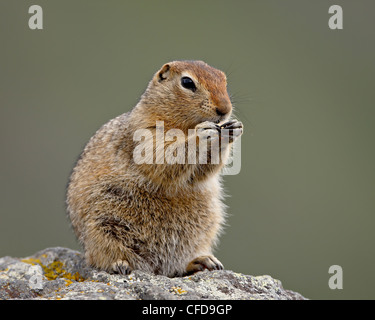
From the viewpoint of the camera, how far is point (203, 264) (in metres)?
5.95

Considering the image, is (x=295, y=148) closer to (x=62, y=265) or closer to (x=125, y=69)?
(x=125, y=69)

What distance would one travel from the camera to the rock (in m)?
4.79

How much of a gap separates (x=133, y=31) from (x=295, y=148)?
774 centimetres

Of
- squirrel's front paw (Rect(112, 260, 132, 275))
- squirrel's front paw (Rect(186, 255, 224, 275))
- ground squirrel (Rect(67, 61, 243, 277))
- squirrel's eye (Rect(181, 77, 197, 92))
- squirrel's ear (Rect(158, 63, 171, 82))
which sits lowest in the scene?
squirrel's front paw (Rect(186, 255, 224, 275))

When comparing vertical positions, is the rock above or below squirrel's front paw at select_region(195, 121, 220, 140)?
below

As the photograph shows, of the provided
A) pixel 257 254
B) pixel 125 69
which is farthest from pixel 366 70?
pixel 257 254

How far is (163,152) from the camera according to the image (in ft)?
20.1

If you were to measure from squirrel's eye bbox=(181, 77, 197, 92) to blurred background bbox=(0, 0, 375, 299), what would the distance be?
174 inches

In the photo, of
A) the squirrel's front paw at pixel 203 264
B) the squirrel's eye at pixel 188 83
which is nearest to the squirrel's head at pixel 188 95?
the squirrel's eye at pixel 188 83

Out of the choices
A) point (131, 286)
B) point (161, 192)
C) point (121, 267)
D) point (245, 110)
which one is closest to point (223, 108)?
point (161, 192)

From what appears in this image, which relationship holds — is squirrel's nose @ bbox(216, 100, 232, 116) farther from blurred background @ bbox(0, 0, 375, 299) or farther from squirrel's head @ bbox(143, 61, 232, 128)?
blurred background @ bbox(0, 0, 375, 299)

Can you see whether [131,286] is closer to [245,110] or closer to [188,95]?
[188,95]

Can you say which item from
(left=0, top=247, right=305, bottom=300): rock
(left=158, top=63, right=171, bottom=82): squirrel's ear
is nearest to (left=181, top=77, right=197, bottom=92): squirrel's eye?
(left=158, top=63, right=171, bottom=82): squirrel's ear

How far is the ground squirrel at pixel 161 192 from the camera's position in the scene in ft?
19.2
